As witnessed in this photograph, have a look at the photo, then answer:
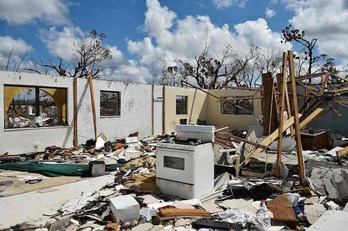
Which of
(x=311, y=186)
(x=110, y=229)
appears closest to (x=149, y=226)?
(x=110, y=229)

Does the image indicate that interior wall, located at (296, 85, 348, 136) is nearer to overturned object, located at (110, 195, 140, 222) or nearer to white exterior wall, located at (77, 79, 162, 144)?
white exterior wall, located at (77, 79, 162, 144)

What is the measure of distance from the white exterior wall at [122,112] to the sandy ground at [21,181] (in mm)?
3651

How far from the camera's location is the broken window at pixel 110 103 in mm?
12312

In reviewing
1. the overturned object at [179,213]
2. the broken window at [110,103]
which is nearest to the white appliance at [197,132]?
the overturned object at [179,213]

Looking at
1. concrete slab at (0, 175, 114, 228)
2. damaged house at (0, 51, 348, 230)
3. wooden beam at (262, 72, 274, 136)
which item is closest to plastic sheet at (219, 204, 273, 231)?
damaged house at (0, 51, 348, 230)

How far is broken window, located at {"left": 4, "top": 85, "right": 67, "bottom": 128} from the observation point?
9.14 meters

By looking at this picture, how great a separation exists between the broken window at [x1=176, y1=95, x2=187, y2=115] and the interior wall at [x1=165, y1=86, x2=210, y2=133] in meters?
0.22

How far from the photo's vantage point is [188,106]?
1593cm

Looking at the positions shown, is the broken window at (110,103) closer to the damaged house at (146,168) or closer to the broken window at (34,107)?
the damaged house at (146,168)

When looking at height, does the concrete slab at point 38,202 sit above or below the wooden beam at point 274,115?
below

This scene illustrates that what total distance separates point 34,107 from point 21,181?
4.19 m

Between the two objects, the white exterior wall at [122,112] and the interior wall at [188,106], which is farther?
the interior wall at [188,106]

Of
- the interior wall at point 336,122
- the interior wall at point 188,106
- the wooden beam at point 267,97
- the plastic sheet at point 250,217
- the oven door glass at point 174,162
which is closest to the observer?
the plastic sheet at point 250,217

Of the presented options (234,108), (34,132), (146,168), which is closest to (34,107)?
(34,132)
